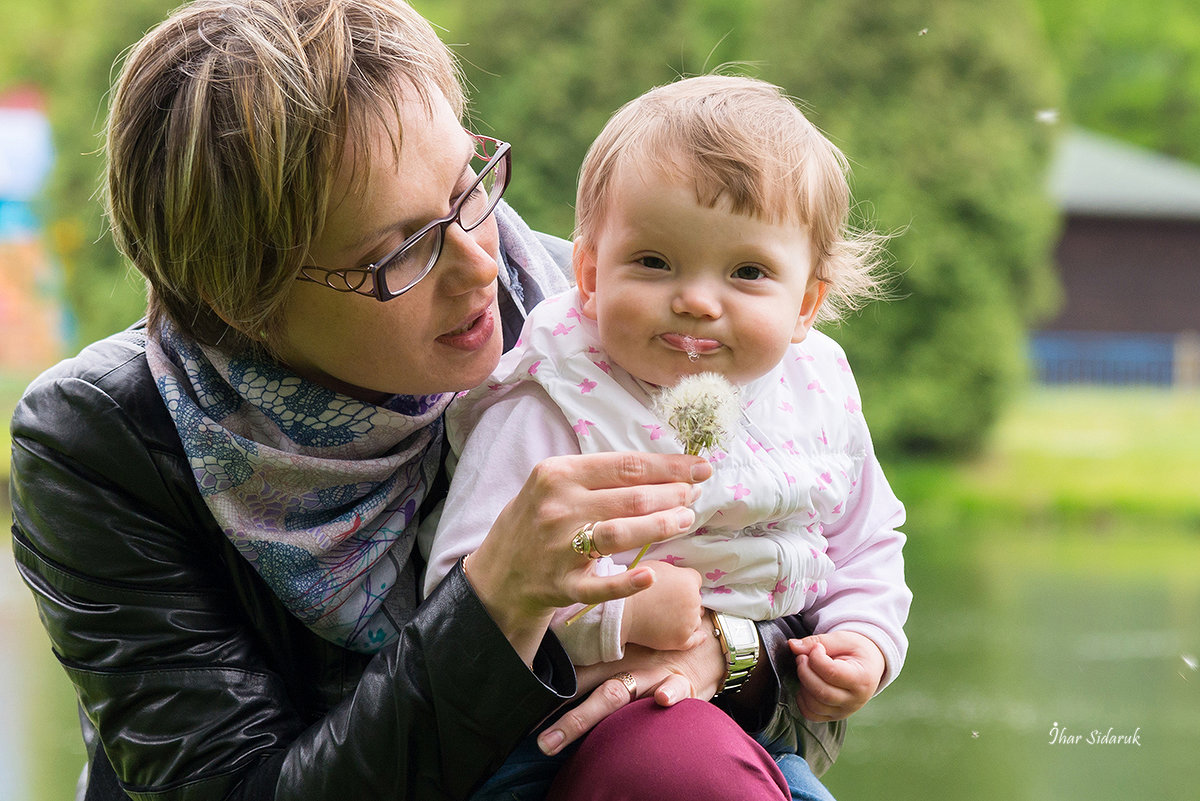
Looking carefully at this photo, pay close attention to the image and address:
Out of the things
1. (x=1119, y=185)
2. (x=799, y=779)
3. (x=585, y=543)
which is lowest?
(x=1119, y=185)

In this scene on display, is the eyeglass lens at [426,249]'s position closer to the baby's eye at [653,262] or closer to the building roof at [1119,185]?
the baby's eye at [653,262]

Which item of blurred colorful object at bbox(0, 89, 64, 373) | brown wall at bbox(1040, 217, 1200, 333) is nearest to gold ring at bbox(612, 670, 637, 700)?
blurred colorful object at bbox(0, 89, 64, 373)

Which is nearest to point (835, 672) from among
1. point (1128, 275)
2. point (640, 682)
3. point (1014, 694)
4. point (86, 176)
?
point (640, 682)

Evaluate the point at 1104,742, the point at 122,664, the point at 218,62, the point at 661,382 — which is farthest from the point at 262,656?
the point at 1104,742

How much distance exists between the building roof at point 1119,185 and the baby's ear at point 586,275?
→ 43.8 feet

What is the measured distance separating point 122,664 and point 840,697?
2.74 feet

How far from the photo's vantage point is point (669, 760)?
1.31 meters

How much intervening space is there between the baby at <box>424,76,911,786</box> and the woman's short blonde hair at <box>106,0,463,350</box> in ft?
0.90

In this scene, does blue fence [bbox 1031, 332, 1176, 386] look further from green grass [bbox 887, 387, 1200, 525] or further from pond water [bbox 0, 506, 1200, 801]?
pond water [bbox 0, 506, 1200, 801]

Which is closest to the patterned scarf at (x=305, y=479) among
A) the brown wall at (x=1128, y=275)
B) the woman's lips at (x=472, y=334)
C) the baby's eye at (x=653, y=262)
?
the woman's lips at (x=472, y=334)

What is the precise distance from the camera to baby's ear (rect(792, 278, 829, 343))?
4.99 feet

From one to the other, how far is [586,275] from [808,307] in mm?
277

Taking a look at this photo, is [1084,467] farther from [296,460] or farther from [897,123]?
[296,460]

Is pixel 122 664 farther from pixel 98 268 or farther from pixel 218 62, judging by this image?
pixel 98 268
